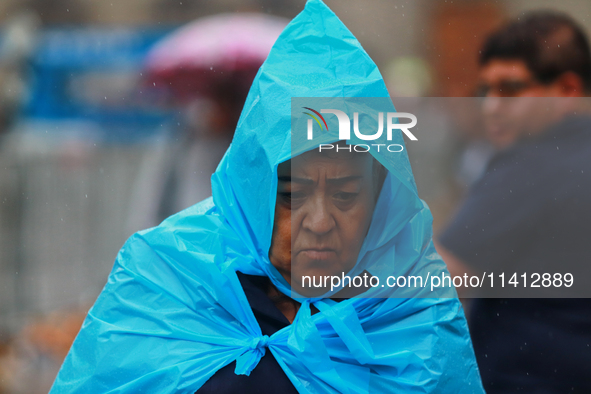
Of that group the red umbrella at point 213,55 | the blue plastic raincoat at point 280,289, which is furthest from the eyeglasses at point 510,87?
the red umbrella at point 213,55

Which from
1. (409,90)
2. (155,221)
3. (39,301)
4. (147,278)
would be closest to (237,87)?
(155,221)

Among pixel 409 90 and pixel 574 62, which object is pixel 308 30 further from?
pixel 409 90

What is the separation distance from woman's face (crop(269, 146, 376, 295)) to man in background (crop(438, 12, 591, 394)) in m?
0.46

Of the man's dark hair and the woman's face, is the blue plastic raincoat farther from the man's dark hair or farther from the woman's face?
the man's dark hair

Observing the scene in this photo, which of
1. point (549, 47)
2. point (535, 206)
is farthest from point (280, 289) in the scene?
point (549, 47)

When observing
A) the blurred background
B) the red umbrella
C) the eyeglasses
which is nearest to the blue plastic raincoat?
the eyeglasses

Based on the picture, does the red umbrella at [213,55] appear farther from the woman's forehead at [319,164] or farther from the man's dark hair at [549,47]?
the woman's forehead at [319,164]

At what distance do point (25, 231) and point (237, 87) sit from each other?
3.11 metres

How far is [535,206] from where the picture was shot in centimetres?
180

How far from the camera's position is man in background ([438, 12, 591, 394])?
1.77 m

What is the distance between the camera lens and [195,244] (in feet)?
5.78

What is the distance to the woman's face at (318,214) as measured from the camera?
5.24ft

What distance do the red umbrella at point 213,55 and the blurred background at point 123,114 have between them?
15mm

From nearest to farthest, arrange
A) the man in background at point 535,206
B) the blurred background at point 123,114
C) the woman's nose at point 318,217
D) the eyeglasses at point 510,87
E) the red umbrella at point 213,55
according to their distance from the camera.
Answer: the woman's nose at point 318,217 → the man in background at point 535,206 → the eyeglasses at point 510,87 → the blurred background at point 123,114 → the red umbrella at point 213,55
